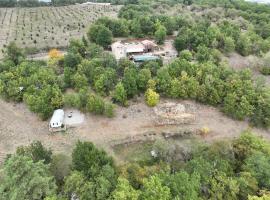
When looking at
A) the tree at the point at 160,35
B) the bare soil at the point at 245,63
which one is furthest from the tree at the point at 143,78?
the tree at the point at 160,35

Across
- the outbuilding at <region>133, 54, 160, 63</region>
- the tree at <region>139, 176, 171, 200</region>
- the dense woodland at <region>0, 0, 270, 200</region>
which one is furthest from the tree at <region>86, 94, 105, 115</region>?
the tree at <region>139, 176, 171, 200</region>

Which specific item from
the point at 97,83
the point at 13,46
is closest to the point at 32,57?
the point at 13,46

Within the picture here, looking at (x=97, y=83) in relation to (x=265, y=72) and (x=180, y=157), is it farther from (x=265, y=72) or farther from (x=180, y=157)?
(x=265, y=72)

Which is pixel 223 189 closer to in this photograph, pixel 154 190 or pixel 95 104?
pixel 154 190

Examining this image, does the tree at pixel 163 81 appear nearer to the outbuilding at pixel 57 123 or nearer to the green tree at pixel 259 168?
the outbuilding at pixel 57 123

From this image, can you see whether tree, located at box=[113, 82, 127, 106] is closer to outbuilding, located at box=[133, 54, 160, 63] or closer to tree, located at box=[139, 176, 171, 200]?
outbuilding, located at box=[133, 54, 160, 63]

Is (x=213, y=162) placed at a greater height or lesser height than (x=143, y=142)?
greater
